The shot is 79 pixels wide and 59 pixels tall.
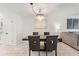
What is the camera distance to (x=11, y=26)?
12.2 feet

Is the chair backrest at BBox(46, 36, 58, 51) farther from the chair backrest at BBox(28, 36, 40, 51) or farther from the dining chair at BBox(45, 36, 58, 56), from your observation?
the chair backrest at BBox(28, 36, 40, 51)

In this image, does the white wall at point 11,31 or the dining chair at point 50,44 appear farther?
the dining chair at point 50,44

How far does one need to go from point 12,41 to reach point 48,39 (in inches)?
46.7

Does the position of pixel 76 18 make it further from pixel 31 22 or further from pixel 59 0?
pixel 59 0

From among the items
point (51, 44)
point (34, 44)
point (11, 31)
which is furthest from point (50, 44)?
point (11, 31)

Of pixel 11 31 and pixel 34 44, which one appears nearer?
pixel 11 31

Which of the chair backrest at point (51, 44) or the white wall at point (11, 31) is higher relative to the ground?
the white wall at point (11, 31)

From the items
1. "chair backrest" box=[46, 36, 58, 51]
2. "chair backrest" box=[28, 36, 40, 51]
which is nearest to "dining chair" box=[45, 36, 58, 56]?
"chair backrest" box=[46, 36, 58, 51]

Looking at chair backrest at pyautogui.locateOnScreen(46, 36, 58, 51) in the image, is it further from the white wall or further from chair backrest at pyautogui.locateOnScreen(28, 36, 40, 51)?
the white wall

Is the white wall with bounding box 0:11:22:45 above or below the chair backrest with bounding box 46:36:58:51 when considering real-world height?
above

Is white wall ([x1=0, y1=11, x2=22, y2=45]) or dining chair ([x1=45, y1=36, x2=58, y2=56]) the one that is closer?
white wall ([x1=0, y1=11, x2=22, y2=45])

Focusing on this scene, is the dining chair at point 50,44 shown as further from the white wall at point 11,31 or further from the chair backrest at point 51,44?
the white wall at point 11,31

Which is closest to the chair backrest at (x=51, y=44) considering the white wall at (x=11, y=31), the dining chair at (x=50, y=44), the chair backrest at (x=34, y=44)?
the dining chair at (x=50, y=44)

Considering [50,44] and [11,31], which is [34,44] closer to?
[50,44]
